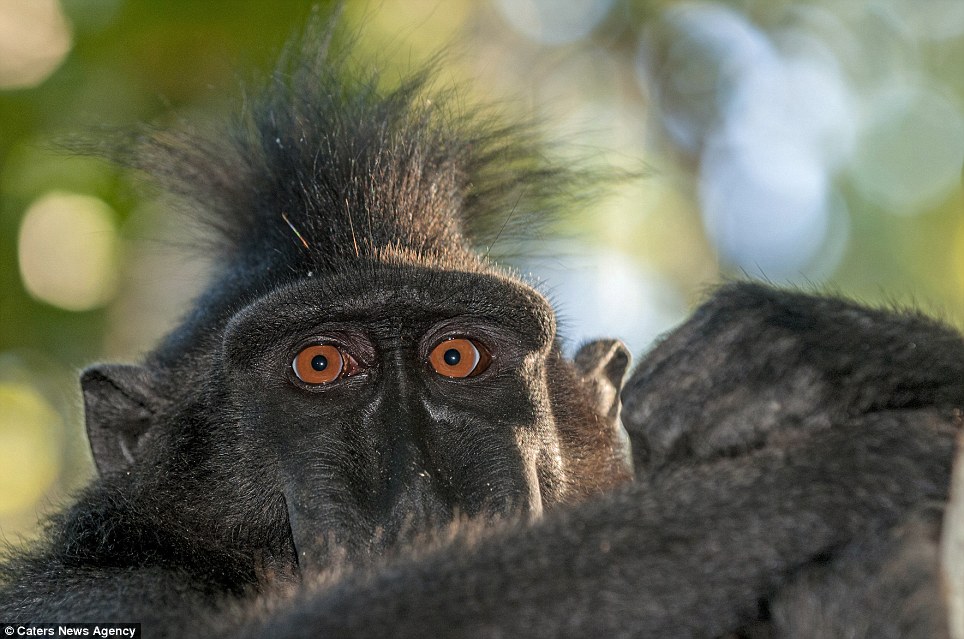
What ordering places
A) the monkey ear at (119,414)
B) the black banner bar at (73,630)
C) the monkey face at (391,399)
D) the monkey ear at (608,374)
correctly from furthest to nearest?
the monkey ear at (608,374), the monkey ear at (119,414), the monkey face at (391,399), the black banner bar at (73,630)

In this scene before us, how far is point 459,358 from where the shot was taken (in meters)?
4.48

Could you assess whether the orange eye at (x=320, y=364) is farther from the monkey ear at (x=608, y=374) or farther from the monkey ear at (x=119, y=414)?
the monkey ear at (x=608, y=374)

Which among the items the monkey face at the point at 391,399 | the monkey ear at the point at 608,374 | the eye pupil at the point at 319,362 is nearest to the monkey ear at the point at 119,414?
the monkey face at the point at 391,399

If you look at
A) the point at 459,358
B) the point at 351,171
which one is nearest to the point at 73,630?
the point at 459,358

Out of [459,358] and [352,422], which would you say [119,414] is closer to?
[352,422]

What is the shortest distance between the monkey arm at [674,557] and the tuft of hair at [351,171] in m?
2.26

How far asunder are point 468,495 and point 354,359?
807 millimetres

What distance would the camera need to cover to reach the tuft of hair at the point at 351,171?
16.7 feet

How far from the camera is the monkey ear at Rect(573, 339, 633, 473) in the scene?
17.7 feet

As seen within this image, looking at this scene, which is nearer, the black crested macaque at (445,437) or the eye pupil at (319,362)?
the black crested macaque at (445,437)

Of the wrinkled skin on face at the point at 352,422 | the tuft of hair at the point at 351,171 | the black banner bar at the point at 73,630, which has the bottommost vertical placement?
the black banner bar at the point at 73,630

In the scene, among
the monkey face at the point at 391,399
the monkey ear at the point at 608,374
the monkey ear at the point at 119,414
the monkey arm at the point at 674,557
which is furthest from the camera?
the monkey ear at the point at 608,374

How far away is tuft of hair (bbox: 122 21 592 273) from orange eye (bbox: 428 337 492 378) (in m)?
0.54

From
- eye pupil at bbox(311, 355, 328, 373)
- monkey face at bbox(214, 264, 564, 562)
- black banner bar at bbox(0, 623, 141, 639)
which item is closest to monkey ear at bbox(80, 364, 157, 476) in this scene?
monkey face at bbox(214, 264, 564, 562)
